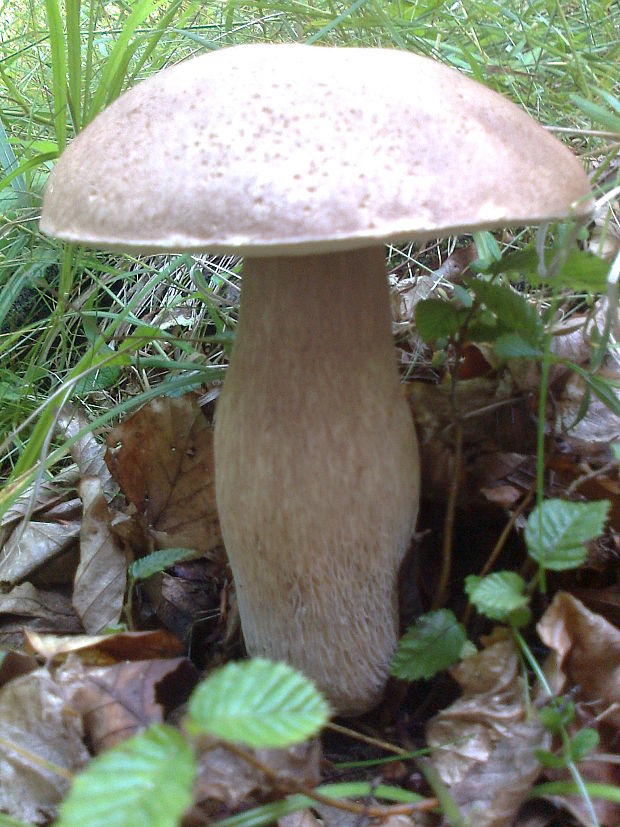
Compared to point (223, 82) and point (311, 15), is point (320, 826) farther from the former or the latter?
point (311, 15)

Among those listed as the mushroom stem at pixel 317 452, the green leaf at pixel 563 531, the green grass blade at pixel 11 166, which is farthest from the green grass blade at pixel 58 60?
the green leaf at pixel 563 531

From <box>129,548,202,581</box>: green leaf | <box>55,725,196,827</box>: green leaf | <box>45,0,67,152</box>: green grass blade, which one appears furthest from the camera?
<box>45,0,67,152</box>: green grass blade

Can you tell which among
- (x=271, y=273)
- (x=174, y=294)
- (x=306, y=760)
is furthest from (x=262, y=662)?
(x=174, y=294)

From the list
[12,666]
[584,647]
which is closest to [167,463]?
[12,666]

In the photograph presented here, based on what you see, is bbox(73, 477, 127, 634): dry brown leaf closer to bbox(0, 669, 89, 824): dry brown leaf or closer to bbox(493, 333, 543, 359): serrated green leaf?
bbox(0, 669, 89, 824): dry brown leaf

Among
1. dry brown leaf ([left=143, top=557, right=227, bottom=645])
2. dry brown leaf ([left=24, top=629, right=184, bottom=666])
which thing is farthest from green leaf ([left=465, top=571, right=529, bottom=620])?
dry brown leaf ([left=143, top=557, right=227, bottom=645])
